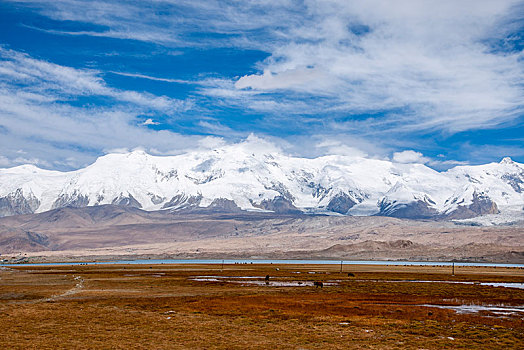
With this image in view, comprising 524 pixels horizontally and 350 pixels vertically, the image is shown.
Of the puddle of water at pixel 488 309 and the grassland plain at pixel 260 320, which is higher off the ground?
the puddle of water at pixel 488 309

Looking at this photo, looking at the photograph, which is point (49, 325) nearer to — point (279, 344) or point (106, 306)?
point (106, 306)

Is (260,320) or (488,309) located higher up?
(488,309)

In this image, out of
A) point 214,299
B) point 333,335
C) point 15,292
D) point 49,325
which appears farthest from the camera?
point 15,292

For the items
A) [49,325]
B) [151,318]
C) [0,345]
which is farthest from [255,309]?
[0,345]

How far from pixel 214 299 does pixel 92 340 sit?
1006 inches

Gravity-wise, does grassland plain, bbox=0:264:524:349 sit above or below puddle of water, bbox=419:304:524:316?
below

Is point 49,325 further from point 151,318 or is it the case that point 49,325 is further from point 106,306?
point 106,306

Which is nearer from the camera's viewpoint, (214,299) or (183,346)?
(183,346)

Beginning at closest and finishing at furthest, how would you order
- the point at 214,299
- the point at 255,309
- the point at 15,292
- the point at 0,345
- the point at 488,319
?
the point at 0,345
the point at 488,319
the point at 255,309
the point at 214,299
the point at 15,292

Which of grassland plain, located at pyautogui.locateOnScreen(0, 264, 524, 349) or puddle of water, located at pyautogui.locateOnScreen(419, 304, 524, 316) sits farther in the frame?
puddle of water, located at pyautogui.locateOnScreen(419, 304, 524, 316)

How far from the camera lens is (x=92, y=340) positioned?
1335 inches

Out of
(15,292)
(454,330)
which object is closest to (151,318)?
(454,330)

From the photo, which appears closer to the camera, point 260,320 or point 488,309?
point 260,320

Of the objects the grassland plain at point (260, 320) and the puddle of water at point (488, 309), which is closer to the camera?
the grassland plain at point (260, 320)
